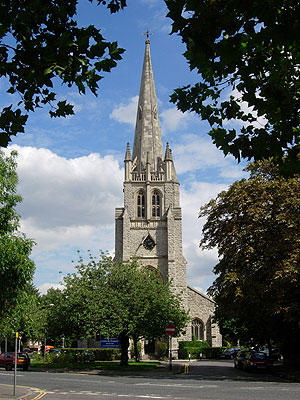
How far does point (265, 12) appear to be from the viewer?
175 inches

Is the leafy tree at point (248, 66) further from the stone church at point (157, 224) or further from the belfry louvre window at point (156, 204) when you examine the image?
the belfry louvre window at point (156, 204)

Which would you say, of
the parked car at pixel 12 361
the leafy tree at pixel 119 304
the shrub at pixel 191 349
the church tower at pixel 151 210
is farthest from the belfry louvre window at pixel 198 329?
the parked car at pixel 12 361

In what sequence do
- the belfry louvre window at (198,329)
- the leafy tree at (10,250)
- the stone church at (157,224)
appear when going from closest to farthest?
1. the leafy tree at (10,250)
2. the stone church at (157,224)
3. the belfry louvre window at (198,329)

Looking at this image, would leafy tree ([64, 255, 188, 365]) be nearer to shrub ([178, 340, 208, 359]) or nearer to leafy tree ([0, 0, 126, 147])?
shrub ([178, 340, 208, 359])

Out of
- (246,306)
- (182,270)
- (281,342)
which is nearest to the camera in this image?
(246,306)

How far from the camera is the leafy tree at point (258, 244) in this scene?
A: 2091cm

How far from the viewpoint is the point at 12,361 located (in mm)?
30812

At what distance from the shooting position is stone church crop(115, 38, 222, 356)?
51219 millimetres

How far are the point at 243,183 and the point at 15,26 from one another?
19839mm

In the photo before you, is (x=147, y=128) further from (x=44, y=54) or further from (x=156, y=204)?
(x=44, y=54)

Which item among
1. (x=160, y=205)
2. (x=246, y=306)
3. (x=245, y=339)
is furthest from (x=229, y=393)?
(x=160, y=205)

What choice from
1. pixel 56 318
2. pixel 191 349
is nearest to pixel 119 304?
pixel 56 318

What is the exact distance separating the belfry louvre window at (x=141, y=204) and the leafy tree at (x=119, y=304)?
20.3 metres

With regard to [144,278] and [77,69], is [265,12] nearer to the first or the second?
[77,69]
